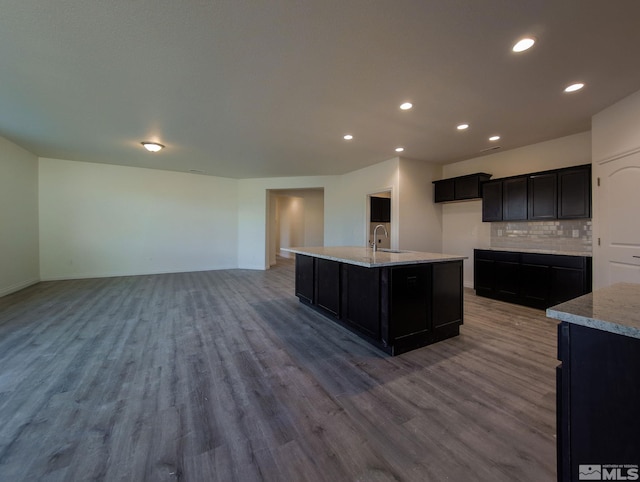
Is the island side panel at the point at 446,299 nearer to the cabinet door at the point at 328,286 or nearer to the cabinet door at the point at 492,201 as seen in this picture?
the cabinet door at the point at 328,286

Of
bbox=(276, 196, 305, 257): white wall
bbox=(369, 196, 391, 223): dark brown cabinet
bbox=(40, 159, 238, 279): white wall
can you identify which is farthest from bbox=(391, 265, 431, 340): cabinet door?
bbox=(276, 196, 305, 257): white wall

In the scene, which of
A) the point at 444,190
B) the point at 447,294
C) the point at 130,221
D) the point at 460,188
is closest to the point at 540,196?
the point at 460,188

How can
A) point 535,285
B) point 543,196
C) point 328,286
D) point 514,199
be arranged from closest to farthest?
point 328,286 → point 535,285 → point 543,196 → point 514,199

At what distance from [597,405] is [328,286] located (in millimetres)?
2768

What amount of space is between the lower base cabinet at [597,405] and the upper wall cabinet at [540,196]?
13.5 feet

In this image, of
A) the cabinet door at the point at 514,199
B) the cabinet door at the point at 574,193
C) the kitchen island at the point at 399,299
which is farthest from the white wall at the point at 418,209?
the kitchen island at the point at 399,299

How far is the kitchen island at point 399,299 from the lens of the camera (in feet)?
8.52

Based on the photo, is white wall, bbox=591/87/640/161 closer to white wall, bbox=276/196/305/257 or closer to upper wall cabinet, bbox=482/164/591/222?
upper wall cabinet, bbox=482/164/591/222

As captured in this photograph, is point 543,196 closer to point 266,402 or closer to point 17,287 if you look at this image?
point 266,402

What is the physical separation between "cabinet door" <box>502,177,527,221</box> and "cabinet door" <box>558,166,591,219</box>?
49 centimetres

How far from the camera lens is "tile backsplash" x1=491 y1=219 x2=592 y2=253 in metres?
4.16

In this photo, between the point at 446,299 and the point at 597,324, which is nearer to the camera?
the point at 597,324

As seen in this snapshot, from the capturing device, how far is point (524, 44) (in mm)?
2145

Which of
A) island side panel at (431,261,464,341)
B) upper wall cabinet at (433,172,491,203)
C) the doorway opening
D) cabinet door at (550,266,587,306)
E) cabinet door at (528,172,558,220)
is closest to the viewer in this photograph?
island side panel at (431,261,464,341)
